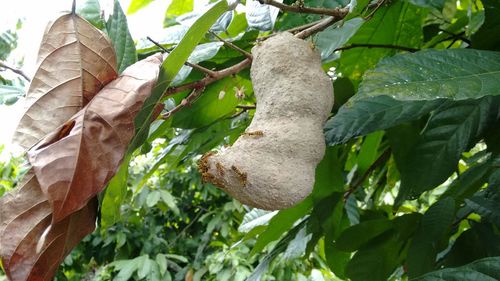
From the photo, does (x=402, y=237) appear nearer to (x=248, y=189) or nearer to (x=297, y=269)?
(x=248, y=189)

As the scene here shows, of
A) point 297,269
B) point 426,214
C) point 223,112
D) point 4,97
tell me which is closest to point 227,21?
point 223,112

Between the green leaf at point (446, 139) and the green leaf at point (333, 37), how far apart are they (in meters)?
0.25

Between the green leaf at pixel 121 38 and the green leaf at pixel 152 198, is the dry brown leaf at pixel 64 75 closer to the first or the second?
the green leaf at pixel 121 38

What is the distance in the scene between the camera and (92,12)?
2.20 feet

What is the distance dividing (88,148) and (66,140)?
18 mm

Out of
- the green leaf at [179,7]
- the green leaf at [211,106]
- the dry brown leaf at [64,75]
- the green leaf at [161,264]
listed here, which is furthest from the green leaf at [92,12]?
the green leaf at [161,264]

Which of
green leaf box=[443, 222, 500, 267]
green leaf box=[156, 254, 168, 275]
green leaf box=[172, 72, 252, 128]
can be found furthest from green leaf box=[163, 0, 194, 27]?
green leaf box=[156, 254, 168, 275]

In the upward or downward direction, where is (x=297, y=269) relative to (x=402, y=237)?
downward

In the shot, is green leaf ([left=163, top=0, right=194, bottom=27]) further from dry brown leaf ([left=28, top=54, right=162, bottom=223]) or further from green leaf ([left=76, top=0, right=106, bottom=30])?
dry brown leaf ([left=28, top=54, right=162, bottom=223])

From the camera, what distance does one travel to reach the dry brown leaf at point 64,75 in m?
0.50

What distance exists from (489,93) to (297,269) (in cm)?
236

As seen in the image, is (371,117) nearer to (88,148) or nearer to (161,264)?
(88,148)

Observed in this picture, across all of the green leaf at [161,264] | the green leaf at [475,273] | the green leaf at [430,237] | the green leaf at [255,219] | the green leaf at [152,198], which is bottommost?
the green leaf at [161,264]

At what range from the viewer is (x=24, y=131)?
0.50m
